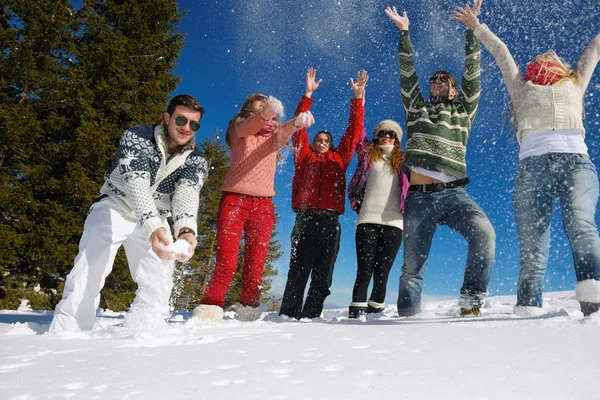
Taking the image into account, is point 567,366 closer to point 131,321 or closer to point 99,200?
point 131,321

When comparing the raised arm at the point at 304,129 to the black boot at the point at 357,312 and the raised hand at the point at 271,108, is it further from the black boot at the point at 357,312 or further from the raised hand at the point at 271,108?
the black boot at the point at 357,312

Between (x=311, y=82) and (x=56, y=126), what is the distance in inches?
395

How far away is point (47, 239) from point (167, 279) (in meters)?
9.15

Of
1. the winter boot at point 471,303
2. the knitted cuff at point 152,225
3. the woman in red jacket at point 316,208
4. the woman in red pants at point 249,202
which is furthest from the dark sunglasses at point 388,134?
the knitted cuff at point 152,225

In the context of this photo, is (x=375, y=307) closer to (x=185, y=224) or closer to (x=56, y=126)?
(x=185, y=224)

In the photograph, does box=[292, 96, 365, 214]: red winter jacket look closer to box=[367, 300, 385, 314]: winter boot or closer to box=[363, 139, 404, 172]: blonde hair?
box=[363, 139, 404, 172]: blonde hair

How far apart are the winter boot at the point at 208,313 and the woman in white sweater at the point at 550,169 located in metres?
2.49

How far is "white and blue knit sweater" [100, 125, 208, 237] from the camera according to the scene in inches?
127

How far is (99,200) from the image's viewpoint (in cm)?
366

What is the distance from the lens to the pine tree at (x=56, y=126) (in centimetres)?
1126

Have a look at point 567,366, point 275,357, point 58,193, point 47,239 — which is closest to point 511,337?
point 567,366

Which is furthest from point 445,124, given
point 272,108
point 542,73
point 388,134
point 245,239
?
point 245,239

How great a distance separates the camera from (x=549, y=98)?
355cm

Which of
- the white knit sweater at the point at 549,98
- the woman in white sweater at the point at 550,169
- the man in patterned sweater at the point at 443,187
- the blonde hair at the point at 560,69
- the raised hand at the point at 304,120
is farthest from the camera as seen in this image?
the raised hand at the point at 304,120
